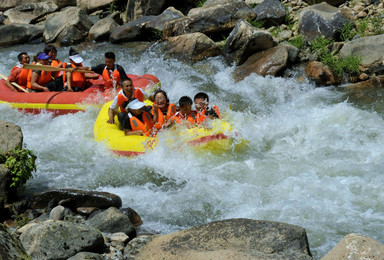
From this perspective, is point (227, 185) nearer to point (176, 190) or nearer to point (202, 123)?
point (176, 190)

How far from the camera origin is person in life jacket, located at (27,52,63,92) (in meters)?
8.53

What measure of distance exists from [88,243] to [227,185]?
1.97 m

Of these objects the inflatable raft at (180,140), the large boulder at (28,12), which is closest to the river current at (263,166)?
the inflatable raft at (180,140)

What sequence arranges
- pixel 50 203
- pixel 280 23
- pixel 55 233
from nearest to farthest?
pixel 55 233 → pixel 50 203 → pixel 280 23

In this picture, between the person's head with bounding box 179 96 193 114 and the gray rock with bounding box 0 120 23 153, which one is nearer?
the gray rock with bounding box 0 120 23 153

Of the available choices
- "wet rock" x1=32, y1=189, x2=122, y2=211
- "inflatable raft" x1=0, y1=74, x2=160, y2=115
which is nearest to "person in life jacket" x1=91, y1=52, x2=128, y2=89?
"inflatable raft" x1=0, y1=74, x2=160, y2=115

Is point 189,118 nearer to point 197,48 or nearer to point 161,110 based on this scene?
point 161,110

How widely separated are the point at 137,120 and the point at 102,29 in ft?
19.7

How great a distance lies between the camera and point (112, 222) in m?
4.69

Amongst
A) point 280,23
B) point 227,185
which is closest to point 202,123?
point 227,185

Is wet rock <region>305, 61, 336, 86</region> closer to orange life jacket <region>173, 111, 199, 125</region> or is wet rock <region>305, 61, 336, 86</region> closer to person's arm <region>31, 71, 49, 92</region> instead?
orange life jacket <region>173, 111, 199, 125</region>

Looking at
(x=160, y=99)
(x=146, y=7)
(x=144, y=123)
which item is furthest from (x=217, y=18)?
(x=144, y=123)

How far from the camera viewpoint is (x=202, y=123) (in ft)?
20.6

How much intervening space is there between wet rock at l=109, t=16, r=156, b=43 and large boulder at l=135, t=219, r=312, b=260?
8.27 m
